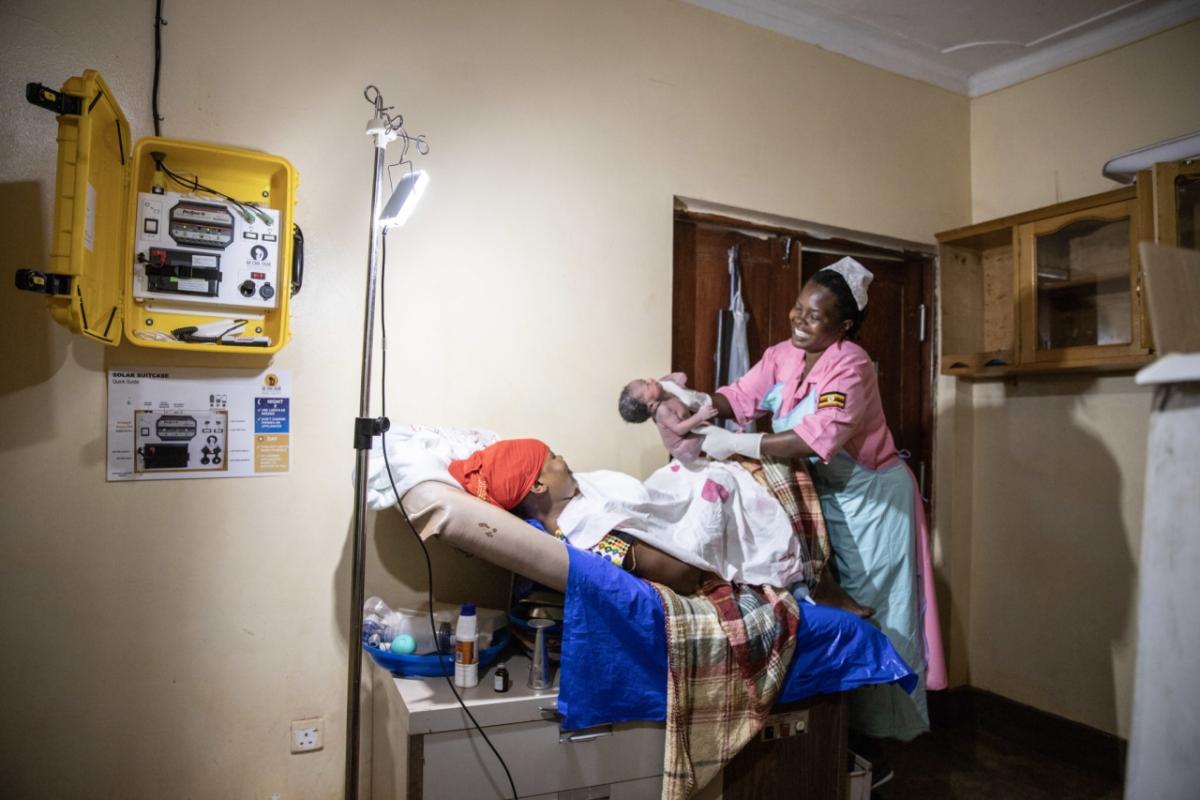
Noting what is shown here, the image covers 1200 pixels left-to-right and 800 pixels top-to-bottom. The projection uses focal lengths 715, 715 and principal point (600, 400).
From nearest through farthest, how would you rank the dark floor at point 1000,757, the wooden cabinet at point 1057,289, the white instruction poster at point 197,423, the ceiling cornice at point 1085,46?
1. the white instruction poster at point 197,423
2. the dark floor at point 1000,757
3. the wooden cabinet at point 1057,289
4. the ceiling cornice at point 1085,46

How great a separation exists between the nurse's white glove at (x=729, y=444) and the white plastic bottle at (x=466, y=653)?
0.93 m

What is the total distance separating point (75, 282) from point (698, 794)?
5.96 feet

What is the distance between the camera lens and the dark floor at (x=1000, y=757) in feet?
7.87

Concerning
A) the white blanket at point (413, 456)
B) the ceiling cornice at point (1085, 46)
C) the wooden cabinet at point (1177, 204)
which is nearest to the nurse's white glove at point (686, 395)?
the white blanket at point (413, 456)

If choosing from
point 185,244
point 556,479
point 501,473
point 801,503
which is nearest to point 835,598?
point 801,503

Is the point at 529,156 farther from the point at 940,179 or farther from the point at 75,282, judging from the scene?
the point at 940,179

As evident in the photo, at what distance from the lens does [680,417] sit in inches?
91.6

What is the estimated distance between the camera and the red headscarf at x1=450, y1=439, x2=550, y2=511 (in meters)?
1.83

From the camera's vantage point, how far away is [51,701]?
1720mm

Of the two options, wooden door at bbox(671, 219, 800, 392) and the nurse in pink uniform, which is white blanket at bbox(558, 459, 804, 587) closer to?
the nurse in pink uniform

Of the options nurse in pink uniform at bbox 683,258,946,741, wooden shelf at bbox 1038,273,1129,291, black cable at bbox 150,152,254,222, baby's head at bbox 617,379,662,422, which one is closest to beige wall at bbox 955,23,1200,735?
wooden shelf at bbox 1038,273,1129,291

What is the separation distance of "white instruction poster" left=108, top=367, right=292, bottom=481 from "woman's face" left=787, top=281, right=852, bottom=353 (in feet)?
5.19

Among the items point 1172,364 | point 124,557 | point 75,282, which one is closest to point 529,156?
point 75,282

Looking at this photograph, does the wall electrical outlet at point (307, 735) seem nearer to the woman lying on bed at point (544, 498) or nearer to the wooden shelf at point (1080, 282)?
the woman lying on bed at point (544, 498)
